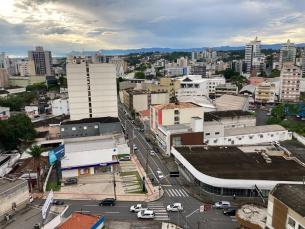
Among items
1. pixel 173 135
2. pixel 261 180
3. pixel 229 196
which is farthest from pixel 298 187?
pixel 173 135

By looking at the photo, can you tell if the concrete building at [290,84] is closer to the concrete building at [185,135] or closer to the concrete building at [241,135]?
the concrete building at [241,135]

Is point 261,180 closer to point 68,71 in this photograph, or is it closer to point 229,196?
point 229,196

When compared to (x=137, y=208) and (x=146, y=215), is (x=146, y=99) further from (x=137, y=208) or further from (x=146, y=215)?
(x=146, y=215)

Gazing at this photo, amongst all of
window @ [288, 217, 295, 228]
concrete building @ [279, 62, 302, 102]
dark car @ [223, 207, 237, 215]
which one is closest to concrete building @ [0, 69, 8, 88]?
concrete building @ [279, 62, 302, 102]

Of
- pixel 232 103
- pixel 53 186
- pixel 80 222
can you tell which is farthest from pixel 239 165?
pixel 232 103

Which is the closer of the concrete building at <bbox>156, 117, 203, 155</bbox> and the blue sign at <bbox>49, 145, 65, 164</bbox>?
the blue sign at <bbox>49, 145, 65, 164</bbox>

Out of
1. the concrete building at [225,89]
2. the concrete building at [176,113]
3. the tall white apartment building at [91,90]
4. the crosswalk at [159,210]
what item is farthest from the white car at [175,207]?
the concrete building at [225,89]

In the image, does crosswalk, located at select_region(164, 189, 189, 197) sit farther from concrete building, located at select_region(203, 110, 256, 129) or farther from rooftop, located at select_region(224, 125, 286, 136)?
concrete building, located at select_region(203, 110, 256, 129)
